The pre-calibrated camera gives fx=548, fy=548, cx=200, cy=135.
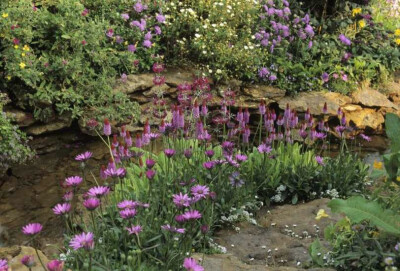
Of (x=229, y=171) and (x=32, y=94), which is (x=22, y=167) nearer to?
(x=32, y=94)

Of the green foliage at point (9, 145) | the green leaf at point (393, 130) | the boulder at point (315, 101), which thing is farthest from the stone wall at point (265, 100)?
the green leaf at point (393, 130)

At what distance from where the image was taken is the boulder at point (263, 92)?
7.59m

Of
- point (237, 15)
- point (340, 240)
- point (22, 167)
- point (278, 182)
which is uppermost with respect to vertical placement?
point (237, 15)

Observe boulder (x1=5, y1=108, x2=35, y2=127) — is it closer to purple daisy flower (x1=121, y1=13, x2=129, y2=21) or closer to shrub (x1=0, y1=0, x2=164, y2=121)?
shrub (x1=0, y1=0, x2=164, y2=121)

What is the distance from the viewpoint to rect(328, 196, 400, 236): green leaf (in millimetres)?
2881

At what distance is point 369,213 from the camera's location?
2.94 meters

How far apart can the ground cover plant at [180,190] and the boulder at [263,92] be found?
229 centimetres

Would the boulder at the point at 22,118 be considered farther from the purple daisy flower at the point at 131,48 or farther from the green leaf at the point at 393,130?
the green leaf at the point at 393,130

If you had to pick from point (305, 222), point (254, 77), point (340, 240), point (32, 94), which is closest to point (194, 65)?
point (254, 77)

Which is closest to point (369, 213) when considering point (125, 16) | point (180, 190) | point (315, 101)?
point (180, 190)

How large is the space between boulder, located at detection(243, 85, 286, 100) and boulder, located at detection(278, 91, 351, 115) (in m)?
0.10

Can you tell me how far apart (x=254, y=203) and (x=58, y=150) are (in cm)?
294

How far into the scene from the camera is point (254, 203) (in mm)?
4586

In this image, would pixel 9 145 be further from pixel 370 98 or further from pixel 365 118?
pixel 370 98
